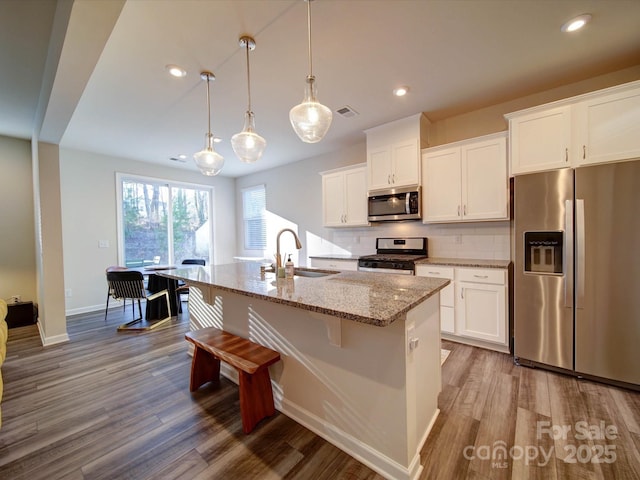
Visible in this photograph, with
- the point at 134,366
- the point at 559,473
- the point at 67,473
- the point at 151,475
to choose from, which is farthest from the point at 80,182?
the point at 559,473

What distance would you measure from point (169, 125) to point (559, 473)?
15.6ft

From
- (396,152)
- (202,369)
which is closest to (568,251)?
(396,152)

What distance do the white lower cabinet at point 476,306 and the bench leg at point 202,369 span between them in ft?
7.67

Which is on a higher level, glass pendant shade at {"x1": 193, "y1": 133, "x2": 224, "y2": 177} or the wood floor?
glass pendant shade at {"x1": 193, "y1": 133, "x2": 224, "y2": 177}

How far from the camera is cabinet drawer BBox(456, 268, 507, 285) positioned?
272 centimetres

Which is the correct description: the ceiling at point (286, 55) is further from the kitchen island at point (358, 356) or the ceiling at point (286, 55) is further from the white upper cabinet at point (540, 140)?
the kitchen island at point (358, 356)

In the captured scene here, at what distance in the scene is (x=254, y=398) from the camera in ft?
5.91

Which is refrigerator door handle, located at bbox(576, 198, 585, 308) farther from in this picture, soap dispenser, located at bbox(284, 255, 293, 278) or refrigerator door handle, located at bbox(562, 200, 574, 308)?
soap dispenser, located at bbox(284, 255, 293, 278)

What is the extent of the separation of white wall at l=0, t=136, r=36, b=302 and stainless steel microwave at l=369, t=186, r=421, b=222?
541cm

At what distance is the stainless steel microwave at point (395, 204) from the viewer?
11.3ft

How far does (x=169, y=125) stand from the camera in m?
3.57

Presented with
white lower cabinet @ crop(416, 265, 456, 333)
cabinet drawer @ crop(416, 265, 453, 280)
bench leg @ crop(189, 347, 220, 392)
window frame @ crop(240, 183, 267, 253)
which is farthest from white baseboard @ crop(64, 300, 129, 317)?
white lower cabinet @ crop(416, 265, 456, 333)

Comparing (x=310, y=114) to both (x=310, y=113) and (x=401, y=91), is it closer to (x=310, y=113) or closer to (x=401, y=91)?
(x=310, y=113)

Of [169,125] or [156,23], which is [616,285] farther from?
[169,125]
